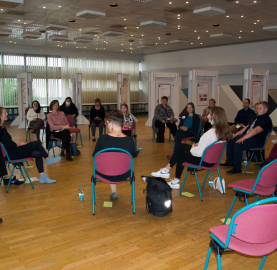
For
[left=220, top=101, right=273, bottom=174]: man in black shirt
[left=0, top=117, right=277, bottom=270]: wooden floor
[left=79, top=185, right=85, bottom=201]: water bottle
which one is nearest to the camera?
[left=0, top=117, right=277, bottom=270]: wooden floor

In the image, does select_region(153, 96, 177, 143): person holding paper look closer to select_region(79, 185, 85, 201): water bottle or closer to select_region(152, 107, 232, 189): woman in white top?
select_region(152, 107, 232, 189): woman in white top

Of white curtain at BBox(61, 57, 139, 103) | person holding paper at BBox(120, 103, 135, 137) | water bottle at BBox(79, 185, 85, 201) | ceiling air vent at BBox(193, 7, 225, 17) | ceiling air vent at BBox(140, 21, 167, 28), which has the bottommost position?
water bottle at BBox(79, 185, 85, 201)

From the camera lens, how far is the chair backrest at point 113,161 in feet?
12.1

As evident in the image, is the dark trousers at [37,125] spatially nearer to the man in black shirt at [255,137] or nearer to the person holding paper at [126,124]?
the person holding paper at [126,124]

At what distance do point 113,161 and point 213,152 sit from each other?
1482 millimetres

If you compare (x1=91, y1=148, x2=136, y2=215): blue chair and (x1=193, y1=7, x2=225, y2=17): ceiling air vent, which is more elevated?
(x1=193, y1=7, x2=225, y2=17): ceiling air vent

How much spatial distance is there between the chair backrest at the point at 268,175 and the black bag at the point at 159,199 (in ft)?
3.76

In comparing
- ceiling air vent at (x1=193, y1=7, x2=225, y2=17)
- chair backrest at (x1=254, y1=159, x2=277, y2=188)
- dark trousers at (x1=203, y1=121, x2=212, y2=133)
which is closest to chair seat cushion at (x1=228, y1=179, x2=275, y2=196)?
chair backrest at (x1=254, y1=159, x2=277, y2=188)

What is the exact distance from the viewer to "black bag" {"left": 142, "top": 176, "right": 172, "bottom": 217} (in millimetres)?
3850

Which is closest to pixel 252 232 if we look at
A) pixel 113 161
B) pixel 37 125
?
pixel 113 161

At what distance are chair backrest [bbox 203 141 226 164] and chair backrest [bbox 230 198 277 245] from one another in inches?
89.0

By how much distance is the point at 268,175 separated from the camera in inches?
125

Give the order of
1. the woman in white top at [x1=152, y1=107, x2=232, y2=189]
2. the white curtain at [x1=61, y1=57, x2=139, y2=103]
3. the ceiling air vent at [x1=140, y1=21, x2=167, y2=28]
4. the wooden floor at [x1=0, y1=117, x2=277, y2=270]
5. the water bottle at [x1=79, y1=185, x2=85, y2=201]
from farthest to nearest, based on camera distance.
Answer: the white curtain at [x1=61, y1=57, x2=139, y2=103], the ceiling air vent at [x1=140, y1=21, x2=167, y2=28], the woman in white top at [x1=152, y1=107, x2=232, y2=189], the water bottle at [x1=79, y1=185, x2=85, y2=201], the wooden floor at [x1=0, y1=117, x2=277, y2=270]

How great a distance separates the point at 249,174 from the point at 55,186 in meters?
3.57
